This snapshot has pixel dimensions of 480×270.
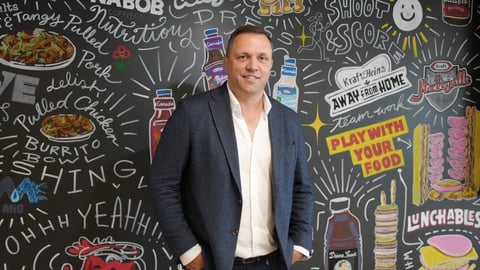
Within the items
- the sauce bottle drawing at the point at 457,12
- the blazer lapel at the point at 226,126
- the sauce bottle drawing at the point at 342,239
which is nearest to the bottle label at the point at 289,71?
the blazer lapel at the point at 226,126

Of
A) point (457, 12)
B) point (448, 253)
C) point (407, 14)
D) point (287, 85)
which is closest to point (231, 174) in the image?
point (287, 85)

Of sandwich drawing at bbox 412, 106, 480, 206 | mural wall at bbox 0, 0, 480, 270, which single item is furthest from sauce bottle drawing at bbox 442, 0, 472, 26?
sandwich drawing at bbox 412, 106, 480, 206

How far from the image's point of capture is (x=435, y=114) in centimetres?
206

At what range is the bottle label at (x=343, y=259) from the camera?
6.51 ft

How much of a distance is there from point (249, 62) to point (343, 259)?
1136 millimetres

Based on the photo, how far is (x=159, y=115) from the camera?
5.86 feet

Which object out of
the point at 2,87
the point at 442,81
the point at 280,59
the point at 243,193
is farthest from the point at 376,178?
the point at 2,87

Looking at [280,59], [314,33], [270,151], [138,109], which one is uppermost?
[314,33]

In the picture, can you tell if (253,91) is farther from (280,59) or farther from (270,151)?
(280,59)

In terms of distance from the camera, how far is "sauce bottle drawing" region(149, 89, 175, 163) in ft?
5.84

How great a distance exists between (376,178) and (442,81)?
59cm

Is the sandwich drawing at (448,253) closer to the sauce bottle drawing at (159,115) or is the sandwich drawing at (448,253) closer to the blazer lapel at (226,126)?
the blazer lapel at (226,126)

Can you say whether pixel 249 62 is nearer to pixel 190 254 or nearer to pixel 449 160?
pixel 190 254

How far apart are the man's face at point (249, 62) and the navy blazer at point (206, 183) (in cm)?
9
